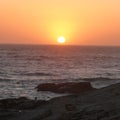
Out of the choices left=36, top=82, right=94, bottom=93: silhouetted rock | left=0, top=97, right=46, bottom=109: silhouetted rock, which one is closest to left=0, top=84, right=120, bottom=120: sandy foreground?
left=0, top=97, right=46, bottom=109: silhouetted rock

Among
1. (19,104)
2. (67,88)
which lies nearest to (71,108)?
(19,104)

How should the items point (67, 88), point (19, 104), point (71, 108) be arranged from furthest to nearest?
1. point (67, 88)
2. point (19, 104)
3. point (71, 108)

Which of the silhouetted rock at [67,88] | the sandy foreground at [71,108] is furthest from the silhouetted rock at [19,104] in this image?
the silhouetted rock at [67,88]

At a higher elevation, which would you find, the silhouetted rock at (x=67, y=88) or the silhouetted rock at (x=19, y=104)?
the silhouetted rock at (x=19, y=104)

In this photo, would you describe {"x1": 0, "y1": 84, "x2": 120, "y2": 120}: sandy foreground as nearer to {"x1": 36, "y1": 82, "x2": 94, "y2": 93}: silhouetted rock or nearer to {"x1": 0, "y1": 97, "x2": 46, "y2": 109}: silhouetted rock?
{"x1": 0, "y1": 97, "x2": 46, "y2": 109}: silhouetted rock

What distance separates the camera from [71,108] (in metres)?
23.1

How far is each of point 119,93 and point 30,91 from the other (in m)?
18.7

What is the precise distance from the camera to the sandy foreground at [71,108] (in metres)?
20.4

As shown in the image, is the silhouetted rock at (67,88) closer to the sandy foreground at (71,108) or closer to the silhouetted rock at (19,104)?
the sandy foreground at (71,108)

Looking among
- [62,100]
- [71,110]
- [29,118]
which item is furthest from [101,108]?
[62,100]

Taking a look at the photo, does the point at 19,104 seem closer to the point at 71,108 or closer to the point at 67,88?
the point at 71,108

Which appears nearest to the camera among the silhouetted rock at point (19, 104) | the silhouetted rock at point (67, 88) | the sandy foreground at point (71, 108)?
the sandy foreground at point (71, 108)

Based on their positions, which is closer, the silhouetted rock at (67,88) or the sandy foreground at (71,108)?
the sandy foreground at (71,108)

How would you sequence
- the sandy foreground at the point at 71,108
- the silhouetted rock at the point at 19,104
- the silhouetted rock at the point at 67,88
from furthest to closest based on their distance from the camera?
1. the silhouetted rock at the point at 67,88
2. the silhouetted rock at the point at 19,104
3. the sandy foreground at the point at 71,108
